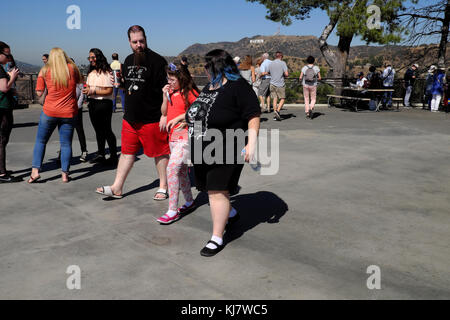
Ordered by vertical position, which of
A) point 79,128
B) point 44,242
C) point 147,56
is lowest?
point 44,242

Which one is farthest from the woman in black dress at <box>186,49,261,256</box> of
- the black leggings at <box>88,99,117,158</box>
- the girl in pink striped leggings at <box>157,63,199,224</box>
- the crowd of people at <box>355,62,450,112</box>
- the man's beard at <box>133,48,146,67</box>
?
the crowd of people at <box>355,62,450,112</box>

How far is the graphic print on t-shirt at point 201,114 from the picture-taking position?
3.64 meters

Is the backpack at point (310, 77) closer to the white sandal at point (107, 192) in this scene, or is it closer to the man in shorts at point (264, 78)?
the man in shorts at point (264, 78)

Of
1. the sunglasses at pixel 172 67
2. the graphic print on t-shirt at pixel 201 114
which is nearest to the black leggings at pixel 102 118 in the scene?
the sunglasses at pixel 172 67

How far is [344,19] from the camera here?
56.6 ft

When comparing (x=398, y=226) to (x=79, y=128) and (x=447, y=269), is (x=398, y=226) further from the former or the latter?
(x=79, y=128)

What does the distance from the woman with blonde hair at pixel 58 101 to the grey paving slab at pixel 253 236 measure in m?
0.42

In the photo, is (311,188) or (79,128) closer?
(311,188)

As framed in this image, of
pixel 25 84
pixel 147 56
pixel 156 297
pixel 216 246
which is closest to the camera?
pixel 156 297

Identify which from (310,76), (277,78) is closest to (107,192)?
(277,78)

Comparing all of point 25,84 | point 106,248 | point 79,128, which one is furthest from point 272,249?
point 25,84

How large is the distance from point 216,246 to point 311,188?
2.35 meters

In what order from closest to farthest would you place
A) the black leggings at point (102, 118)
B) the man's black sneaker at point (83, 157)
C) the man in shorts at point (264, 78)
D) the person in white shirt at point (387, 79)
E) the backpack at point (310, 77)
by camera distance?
the black leggings at point (102, 118) → the man's black sneaker at point (83, 157) → the backpack at point (310, 77) → the man in shorts at point (264, 78) → the person in white shirt at point (387, 79)

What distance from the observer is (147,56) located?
192 inches
